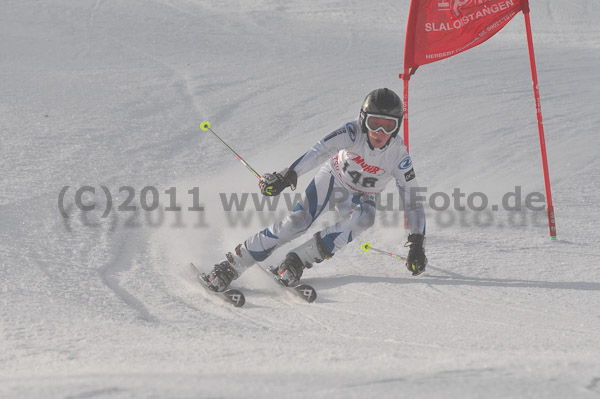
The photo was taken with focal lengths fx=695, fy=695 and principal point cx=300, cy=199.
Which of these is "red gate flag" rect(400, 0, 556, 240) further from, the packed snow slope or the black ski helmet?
the packed snow slope

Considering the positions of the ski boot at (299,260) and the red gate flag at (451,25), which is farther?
the red gate flag at (451,25)

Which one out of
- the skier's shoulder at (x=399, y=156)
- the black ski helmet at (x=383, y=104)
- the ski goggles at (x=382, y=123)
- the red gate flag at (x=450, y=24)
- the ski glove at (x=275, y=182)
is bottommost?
the ski glove at (x=275, y=182)

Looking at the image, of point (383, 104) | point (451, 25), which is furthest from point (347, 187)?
point (451, 25)

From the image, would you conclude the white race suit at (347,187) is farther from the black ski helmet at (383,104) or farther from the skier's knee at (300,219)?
the black ski helmet at (383,104)

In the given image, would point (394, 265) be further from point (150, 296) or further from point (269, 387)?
point (269, 387)

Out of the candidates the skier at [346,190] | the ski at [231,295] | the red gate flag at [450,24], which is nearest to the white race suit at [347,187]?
the skier at [346,190]

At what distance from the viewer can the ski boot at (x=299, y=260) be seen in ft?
16.1

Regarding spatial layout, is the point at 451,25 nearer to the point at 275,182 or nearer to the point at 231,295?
the point at 275,182

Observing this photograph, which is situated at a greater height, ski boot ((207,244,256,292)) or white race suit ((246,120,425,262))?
white race suit ((246,120,425,262))

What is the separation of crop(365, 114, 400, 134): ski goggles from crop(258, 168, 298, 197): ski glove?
68 centimetres

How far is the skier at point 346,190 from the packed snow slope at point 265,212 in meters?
0.22

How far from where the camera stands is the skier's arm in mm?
5117

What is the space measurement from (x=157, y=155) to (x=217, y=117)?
166cm

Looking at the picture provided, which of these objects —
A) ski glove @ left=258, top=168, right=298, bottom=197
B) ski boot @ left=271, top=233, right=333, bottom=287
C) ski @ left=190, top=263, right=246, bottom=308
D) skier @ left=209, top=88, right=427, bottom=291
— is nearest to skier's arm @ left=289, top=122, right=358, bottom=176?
skier @ left=209, top=88, right=427, bottom=291
